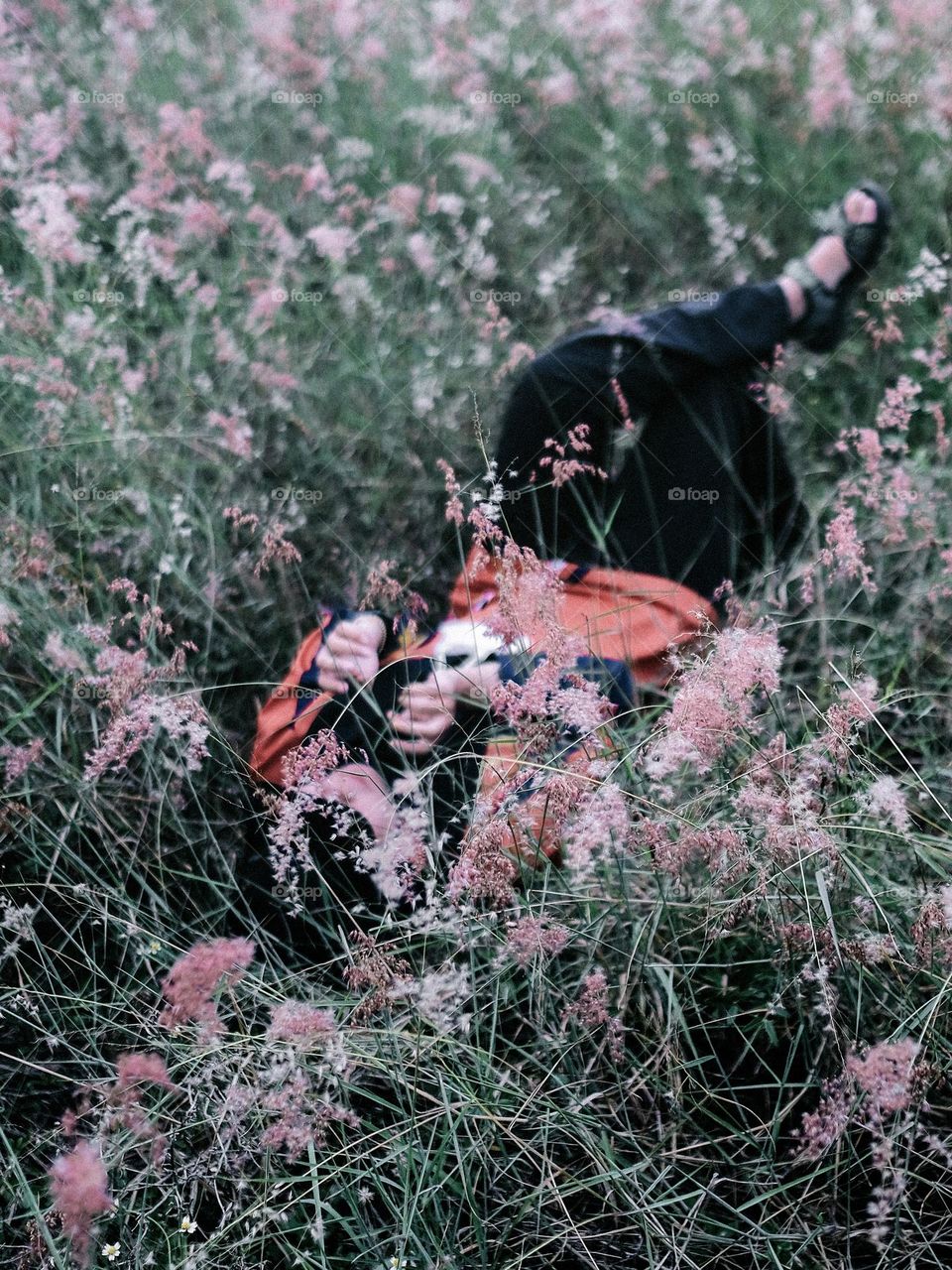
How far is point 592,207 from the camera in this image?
2656mm

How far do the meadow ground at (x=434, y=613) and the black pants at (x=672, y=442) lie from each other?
13 centimetres

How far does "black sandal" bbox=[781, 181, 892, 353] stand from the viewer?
218cm

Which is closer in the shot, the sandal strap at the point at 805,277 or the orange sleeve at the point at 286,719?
the orange sleeve at the point at 286,719

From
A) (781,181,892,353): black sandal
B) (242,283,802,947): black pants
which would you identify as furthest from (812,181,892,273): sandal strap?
(242,283,802,947): black pants

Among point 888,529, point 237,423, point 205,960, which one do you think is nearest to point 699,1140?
point 205,960

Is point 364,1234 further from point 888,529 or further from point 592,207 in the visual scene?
point 592,207
